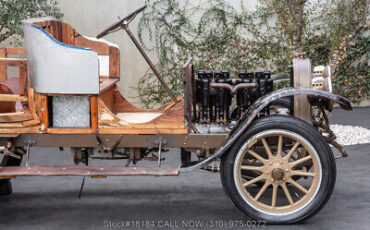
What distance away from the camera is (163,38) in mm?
8602

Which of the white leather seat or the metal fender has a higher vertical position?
the white leather seat

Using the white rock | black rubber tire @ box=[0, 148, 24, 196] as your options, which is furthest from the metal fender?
the white rock

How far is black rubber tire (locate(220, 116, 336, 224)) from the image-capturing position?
10.6ft

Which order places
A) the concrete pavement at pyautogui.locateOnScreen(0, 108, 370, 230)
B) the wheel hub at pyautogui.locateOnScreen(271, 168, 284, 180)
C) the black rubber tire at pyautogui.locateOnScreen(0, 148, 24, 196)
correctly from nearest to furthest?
the wheel hub at pyautogui.locateOnScreen(271, 168, 284, 180) < the concrete pavement at pyautogui.locateOnScreen(0, 108, 370, 230) < the black rubber tire at pyautogui.locateOnScreen(0, 148, 24, 196)

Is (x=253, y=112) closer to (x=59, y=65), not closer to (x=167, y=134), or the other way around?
(x=167, y=134)

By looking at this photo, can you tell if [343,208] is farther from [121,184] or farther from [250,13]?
[250,13]

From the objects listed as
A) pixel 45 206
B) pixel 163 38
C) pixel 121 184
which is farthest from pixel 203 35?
pixel 45 206

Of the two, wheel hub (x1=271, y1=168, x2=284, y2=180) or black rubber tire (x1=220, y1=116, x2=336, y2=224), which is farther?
wheel hub (x1=271, y1=168, x2=284, y2=180)

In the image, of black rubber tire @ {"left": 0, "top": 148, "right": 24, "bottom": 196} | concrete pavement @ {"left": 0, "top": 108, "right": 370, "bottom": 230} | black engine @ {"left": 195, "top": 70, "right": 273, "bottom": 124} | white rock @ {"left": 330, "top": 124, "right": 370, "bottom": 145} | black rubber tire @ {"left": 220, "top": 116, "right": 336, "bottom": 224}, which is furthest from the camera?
white rock @ {"left": 330, "top": 124, "right": 370, "bottom": 145}

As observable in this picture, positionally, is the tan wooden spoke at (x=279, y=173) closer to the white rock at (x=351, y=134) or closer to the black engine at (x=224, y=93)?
the black engine at (x=224, y=93)

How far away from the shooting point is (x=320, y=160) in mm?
3252

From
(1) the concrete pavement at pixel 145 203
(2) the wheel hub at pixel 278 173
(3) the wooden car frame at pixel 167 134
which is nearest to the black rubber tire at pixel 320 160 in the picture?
(3) the wooden car frame at pixel 167 134

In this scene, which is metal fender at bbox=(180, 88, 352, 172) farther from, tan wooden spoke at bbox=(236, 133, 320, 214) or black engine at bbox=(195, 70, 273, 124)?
black engine at bbox=(195, 70, 273, 124)

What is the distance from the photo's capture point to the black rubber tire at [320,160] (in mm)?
3242
